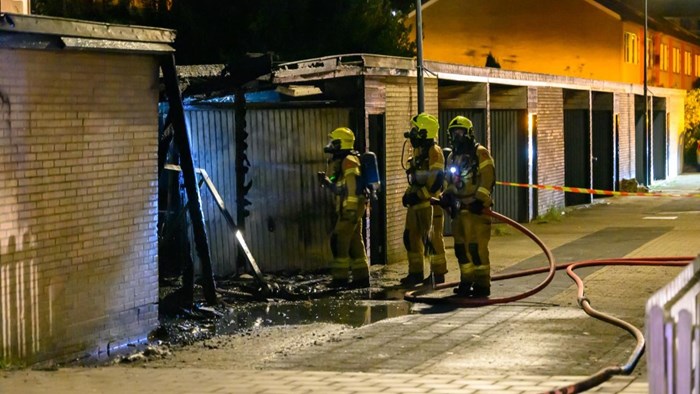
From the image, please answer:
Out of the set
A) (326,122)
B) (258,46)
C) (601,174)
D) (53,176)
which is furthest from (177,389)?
(601,174)

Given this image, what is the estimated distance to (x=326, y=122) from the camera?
13461mm

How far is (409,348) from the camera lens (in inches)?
339

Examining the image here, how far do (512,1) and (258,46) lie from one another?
76.0ft

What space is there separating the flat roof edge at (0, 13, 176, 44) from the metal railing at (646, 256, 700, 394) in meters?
5.33

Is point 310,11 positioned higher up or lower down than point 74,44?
higher up

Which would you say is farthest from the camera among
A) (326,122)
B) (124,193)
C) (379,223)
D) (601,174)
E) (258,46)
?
(601,174)

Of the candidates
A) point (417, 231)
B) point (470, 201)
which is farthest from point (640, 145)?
point (470, 201)

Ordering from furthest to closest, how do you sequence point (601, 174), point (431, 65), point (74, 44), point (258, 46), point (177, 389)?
point (601, 174) < point (258, 46) < point (431, 65) < point (74, 44) < point (177, 389)

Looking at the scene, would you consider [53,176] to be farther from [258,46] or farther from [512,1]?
[512,1]

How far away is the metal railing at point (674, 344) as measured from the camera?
400cm

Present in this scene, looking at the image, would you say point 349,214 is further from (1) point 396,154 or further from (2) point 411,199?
(1) point 396,154

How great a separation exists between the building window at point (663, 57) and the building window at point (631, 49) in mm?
5035

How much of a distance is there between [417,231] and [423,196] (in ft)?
1.34

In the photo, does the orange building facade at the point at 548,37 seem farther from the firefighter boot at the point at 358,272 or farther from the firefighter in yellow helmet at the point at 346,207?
the firefighter boot at the point at 358,272
